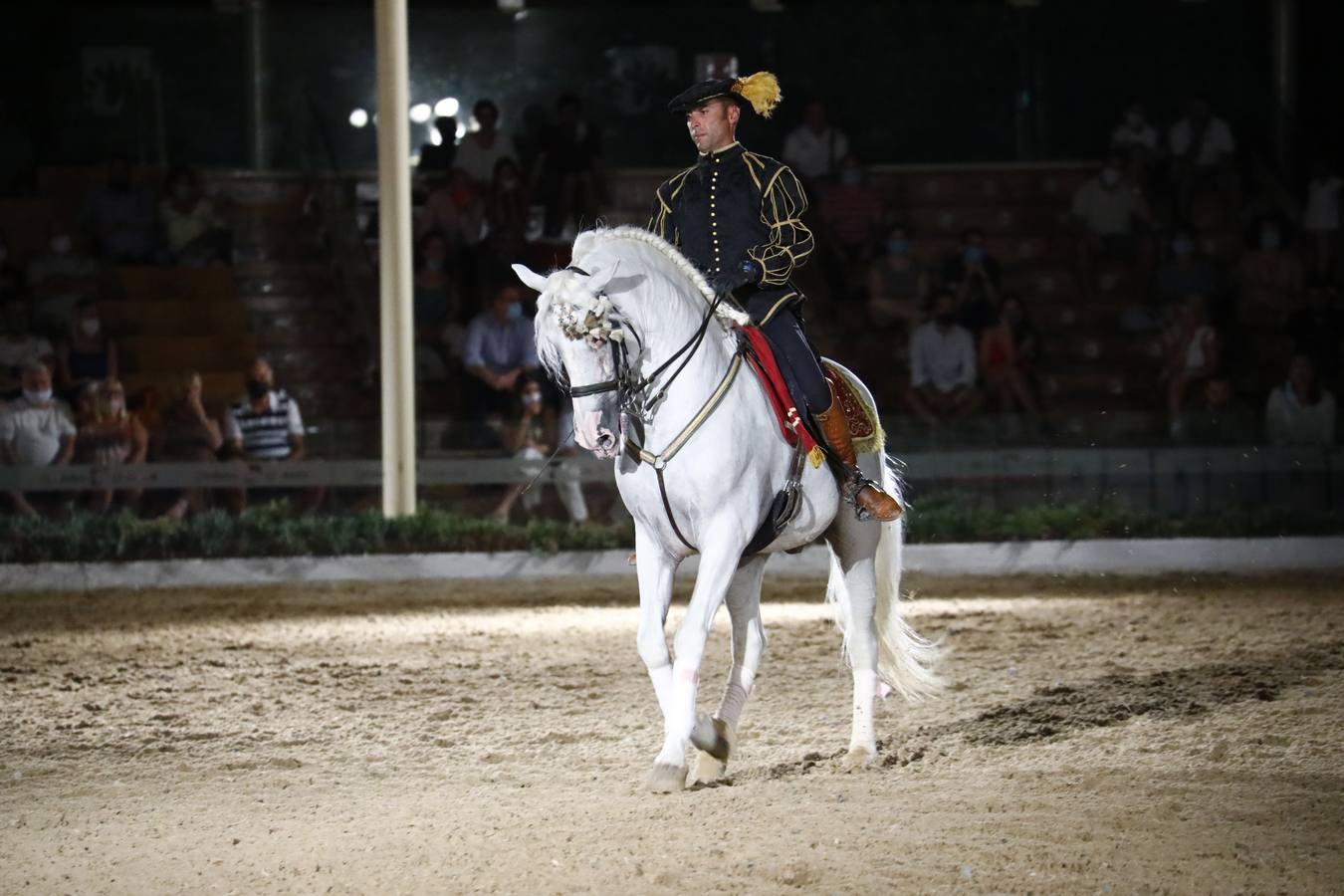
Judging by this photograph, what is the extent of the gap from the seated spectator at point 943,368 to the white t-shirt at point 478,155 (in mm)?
5090

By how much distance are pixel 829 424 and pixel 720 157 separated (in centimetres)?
118

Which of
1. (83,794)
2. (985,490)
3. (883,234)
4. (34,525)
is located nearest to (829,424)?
(83,794)

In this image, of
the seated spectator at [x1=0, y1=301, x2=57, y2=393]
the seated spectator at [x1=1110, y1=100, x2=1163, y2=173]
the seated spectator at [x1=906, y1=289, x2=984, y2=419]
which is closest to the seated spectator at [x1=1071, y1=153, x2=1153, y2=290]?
the seated spectator at [x1=1110, y1=100, x2=1163, y2=173]

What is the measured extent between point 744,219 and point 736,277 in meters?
0.27

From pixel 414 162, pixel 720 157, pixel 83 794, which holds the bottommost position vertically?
pixel 83 794

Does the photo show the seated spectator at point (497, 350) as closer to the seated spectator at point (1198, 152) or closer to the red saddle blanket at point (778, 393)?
the seated spectator at point (1198, 152)

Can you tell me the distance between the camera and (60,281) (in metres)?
17.0

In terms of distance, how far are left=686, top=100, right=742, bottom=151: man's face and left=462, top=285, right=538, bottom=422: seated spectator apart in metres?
8.09

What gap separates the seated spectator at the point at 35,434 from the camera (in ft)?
45.1

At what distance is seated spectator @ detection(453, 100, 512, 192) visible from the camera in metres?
18.4

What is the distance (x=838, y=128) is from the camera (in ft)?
64.3

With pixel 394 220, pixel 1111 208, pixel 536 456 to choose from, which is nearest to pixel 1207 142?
pixel 1111 208

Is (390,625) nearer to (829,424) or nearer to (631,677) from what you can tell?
(631,677)

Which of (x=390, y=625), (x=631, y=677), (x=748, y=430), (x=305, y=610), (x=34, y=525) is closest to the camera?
(x=748, y=430)
